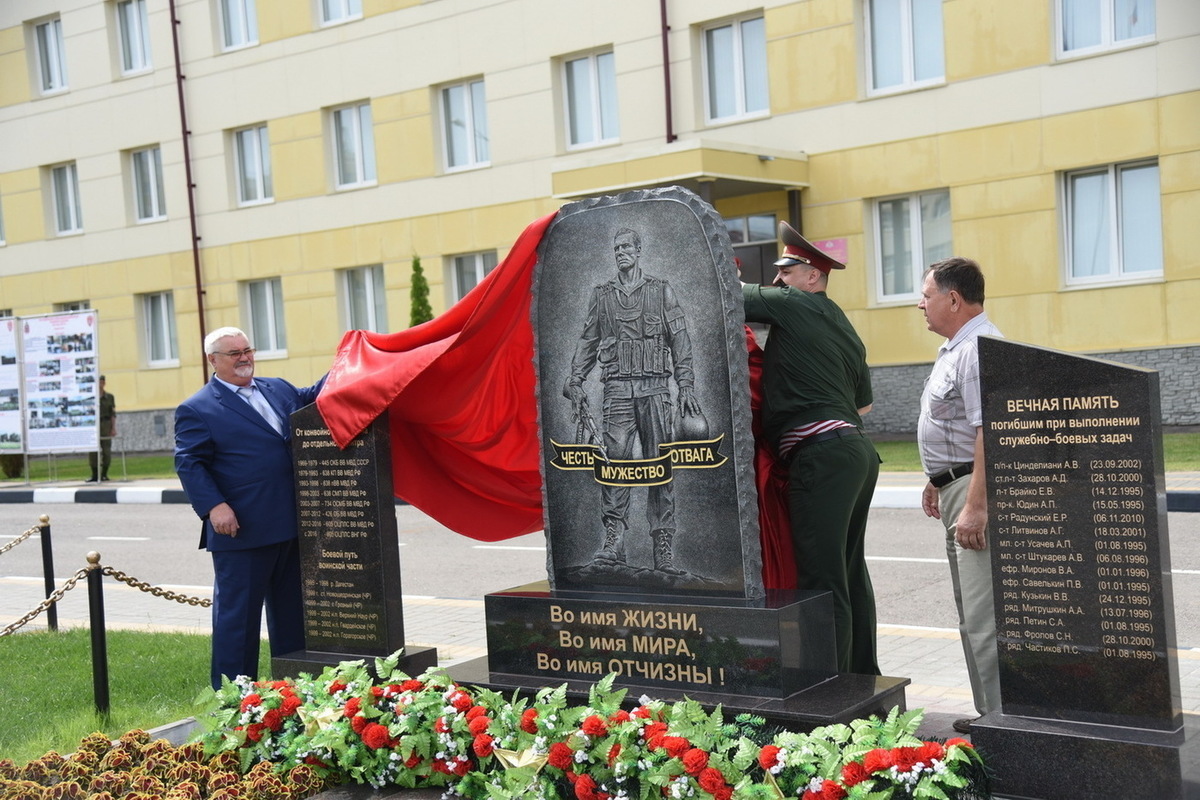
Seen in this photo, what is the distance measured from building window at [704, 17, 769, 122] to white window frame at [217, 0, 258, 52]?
9979mm

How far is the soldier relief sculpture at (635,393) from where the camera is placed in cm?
544

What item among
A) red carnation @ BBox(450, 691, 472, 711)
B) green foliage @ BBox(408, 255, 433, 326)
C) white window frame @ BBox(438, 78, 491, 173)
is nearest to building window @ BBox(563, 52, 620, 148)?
white window frame @ BBox(438, 78, 491, 173)

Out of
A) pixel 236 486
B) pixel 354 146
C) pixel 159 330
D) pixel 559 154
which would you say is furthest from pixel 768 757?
pixel 159 330

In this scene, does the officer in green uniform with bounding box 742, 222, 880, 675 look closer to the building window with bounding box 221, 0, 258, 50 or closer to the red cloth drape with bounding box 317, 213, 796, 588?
the red cloth drape with bounding box 317, 213, 796, 588

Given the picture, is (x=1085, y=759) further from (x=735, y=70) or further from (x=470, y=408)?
(x=735, y=70)

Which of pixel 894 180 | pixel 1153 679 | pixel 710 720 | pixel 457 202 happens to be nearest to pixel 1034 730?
pixel 1153 679

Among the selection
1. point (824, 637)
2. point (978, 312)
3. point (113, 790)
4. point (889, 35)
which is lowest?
point (113, 790)

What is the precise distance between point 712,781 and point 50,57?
28.9 metres

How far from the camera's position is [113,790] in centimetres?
507

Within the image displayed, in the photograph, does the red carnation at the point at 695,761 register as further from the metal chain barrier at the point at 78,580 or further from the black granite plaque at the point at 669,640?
the metal chain barrier at the point at 78,580

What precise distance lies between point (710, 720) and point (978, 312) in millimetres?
1961

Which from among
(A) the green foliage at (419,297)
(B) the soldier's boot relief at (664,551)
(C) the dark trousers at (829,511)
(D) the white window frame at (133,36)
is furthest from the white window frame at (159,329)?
(C) the dark trousers at (829,511)

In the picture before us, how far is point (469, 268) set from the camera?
23.4 metres

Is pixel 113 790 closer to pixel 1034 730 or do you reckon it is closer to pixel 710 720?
pixel 710 720
